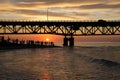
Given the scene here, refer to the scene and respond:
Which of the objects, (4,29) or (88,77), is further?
(4,29)

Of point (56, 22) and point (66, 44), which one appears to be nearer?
point (56, 22)

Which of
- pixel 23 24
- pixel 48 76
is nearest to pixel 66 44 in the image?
pixel 23 24

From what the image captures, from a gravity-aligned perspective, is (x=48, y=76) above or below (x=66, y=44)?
above

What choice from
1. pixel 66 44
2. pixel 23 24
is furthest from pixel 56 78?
pixel 66 44

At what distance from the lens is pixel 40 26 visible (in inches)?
5768

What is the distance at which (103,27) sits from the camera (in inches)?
5906

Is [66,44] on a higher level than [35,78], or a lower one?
lower

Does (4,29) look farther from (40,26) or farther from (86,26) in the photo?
(86,26)

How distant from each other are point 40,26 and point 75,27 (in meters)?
15.4

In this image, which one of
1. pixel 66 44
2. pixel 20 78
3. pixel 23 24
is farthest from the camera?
pixel 66 44

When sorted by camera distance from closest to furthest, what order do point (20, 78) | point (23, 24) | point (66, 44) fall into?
point (20, 78) → point (23, 24) → point (66, 44)

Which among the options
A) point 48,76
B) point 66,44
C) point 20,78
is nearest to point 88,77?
point 48,76

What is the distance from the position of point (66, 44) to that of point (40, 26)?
16.7m

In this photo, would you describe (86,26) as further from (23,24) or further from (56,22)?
(23,24)
